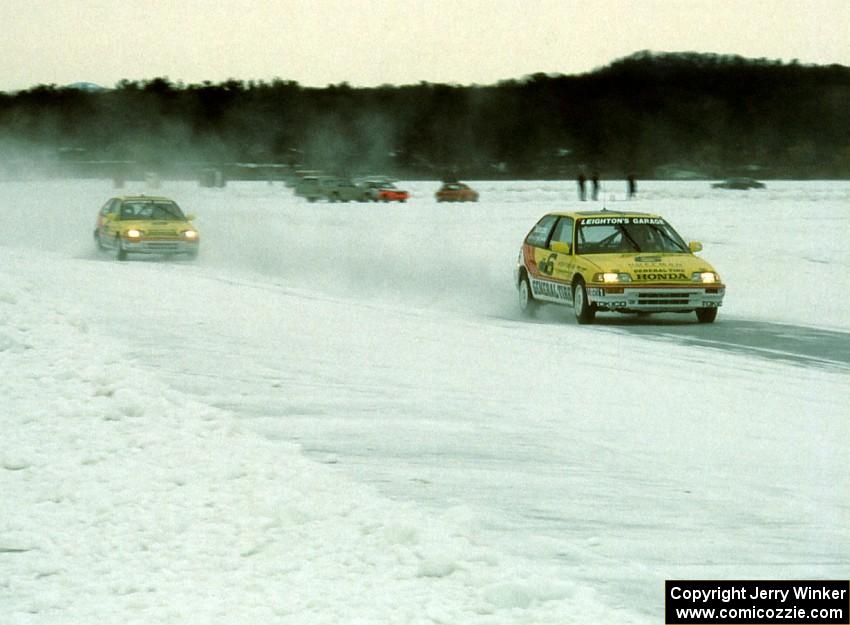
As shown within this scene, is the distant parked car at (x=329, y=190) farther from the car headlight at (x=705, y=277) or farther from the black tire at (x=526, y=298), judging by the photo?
the car headlight at (x=705, y=277)

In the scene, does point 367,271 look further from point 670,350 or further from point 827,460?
point 827,460

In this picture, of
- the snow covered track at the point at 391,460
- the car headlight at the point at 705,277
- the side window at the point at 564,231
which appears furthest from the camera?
the side window at the point at 564,231

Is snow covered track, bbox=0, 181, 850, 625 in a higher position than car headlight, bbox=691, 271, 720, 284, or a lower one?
lower

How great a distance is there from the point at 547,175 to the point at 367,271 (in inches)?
2600

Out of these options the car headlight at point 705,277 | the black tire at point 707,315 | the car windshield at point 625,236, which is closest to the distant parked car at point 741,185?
the car windshield at point 625,236

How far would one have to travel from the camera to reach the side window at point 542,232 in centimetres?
1744

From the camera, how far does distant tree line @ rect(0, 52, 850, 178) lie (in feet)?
339

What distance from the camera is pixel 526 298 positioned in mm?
17703

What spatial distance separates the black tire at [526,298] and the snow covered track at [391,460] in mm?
1353

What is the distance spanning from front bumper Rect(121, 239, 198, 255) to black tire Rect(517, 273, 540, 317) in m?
10.2

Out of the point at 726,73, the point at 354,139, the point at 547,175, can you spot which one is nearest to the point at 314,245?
the point at 547,175

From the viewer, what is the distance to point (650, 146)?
117438mm

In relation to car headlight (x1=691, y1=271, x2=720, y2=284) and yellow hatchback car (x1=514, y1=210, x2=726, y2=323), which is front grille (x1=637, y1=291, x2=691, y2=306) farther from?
car headlight (x1=691, y1=271, x2=720, y2=284)

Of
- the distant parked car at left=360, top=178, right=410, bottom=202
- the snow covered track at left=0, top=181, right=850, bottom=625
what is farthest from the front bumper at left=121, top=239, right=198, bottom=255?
the distant parked car at left=360, top=178, right=410, bottom=202
